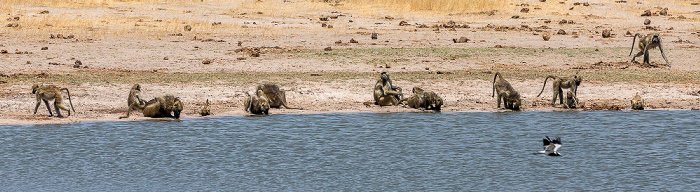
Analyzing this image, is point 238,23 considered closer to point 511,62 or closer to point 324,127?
point 511,62

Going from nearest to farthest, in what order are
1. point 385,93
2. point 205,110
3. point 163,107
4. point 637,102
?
point 163,107 < point 205,110 < point 385,93 < point 637,102

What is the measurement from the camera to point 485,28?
3002 centimetres

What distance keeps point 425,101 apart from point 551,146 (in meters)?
4.47

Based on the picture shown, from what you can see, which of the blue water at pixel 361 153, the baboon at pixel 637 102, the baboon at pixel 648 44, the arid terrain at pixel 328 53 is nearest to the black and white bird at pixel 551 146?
the blue water at pixel 361 153

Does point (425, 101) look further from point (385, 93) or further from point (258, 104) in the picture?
point (258, 104)

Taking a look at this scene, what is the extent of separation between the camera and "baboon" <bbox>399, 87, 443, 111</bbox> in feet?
59.4

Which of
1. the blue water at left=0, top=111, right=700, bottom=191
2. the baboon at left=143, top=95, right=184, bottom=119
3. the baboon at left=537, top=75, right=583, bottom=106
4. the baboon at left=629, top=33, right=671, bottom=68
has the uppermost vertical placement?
the baboon at left=629, top=33, right=671, bottom=68

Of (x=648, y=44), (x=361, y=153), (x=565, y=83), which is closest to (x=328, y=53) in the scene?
(x=565, y=83)

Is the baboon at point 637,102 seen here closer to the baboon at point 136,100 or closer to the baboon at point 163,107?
the baboon at point 163,107

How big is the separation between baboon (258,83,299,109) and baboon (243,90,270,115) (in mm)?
269

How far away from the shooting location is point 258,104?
1744 centimetres

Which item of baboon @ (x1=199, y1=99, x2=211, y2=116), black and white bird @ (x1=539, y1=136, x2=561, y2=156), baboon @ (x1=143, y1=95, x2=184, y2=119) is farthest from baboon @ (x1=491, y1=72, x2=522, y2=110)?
baboon @ (x1=143, y1=95, x2=184, y2=119)

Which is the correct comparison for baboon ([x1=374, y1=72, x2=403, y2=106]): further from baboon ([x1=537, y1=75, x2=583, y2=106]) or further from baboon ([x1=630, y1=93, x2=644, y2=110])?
baboon ([x1=630, y1=93, x2=644, y2=110])

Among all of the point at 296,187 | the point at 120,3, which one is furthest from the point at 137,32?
the point at 296,187
